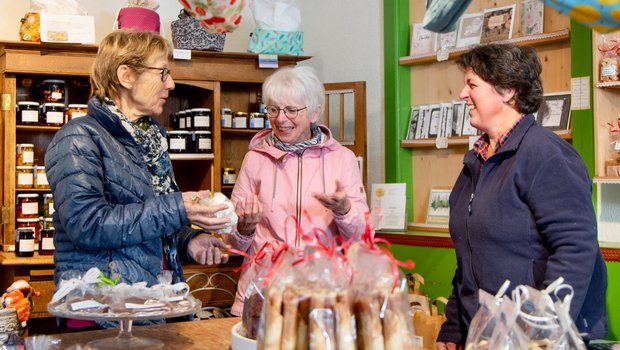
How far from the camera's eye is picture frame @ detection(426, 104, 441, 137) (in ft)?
15.8

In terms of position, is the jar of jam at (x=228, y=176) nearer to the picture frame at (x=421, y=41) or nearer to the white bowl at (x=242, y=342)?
the picture frame at (x=421, y=41)

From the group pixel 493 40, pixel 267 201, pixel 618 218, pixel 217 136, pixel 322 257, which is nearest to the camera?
pixel 322 257

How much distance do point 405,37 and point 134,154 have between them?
308 cm

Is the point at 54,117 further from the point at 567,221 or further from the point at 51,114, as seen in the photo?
the point at 567,221

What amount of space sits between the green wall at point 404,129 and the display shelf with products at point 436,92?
0.15 ft

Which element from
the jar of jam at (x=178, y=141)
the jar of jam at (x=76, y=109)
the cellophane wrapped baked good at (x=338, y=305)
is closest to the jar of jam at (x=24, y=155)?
the jar of jam at (x=76, y=109)

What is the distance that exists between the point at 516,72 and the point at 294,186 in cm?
99

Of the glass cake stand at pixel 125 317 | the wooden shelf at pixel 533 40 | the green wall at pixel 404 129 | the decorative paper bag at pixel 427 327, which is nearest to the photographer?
the glass cake stand at pixel 125 317

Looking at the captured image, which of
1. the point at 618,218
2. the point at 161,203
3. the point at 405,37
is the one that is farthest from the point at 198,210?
the point at 405,37

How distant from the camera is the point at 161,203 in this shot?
7.16ft

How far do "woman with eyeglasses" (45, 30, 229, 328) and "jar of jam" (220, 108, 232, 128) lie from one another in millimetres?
2407

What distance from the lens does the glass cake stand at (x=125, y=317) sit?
6.08ft

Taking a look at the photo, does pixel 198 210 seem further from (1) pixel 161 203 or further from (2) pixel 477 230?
(2) pixel 477 230

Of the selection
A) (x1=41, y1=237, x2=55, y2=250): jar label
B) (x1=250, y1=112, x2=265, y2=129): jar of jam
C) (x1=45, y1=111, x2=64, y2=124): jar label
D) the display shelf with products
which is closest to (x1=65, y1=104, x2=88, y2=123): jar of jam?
(x1=45, y1=111, x2=64, y2=124): jar label
